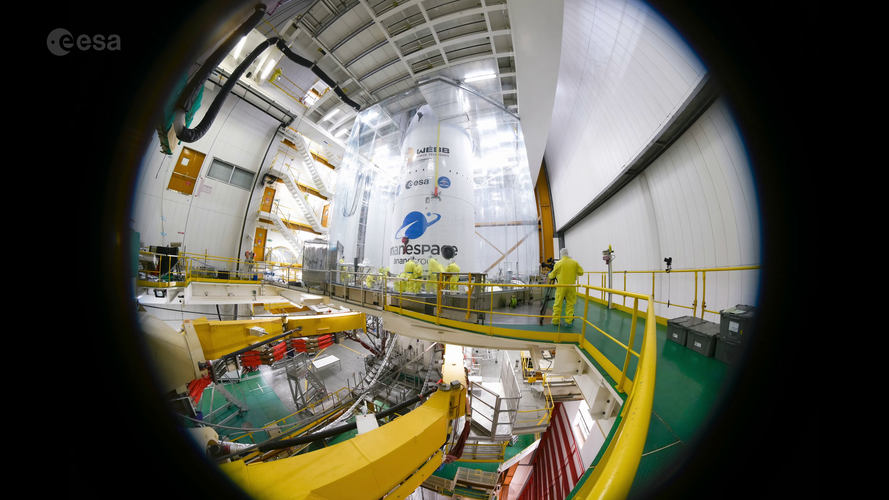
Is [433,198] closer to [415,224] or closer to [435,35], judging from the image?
[415,224]

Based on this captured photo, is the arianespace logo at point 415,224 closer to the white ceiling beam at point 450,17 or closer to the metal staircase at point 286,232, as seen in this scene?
the white ceiling beam at point 450,17

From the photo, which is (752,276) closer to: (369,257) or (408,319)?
(408,319)

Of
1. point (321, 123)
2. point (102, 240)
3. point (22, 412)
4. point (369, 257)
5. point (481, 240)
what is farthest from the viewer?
point (321, 123)

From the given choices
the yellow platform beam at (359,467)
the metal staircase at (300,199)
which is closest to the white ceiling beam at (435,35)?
the metal staircase at (300,199)

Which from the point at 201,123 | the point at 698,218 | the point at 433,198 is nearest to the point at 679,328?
the point at 698,218

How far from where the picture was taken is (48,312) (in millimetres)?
738

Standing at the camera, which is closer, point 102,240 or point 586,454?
point 102,240

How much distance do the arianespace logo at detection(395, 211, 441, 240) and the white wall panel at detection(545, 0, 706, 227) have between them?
4.38 m

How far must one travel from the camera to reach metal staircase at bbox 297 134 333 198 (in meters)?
8.89

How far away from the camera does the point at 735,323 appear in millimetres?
2336

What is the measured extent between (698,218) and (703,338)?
2514 mm

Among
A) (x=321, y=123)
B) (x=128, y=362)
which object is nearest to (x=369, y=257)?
(x=321, y=123)

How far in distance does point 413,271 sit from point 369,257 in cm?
349
